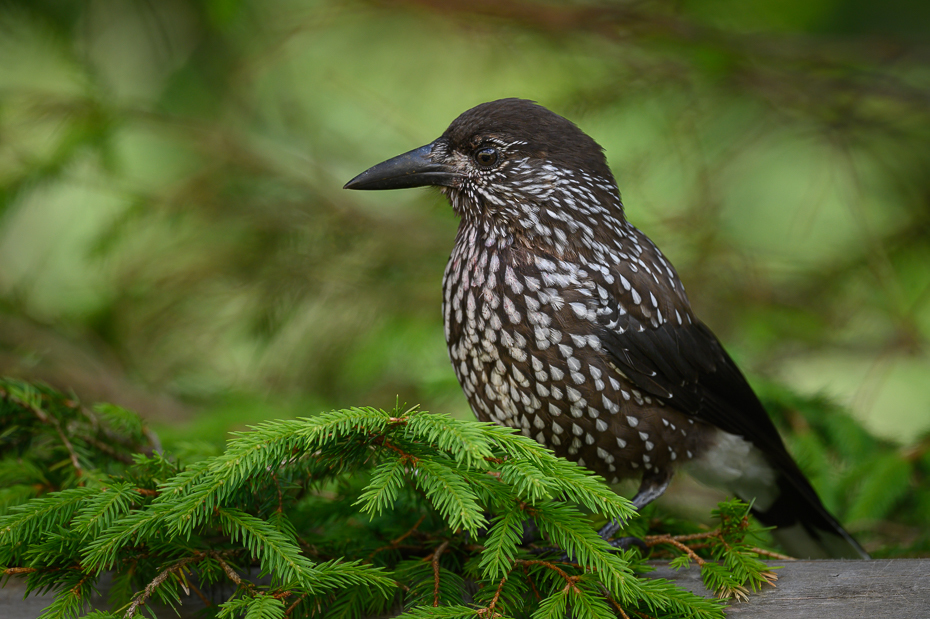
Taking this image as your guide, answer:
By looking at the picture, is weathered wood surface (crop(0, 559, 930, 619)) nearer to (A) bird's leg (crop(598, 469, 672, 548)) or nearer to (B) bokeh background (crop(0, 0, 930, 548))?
(A) bird's leg (crop(598, 469, 672, 548))

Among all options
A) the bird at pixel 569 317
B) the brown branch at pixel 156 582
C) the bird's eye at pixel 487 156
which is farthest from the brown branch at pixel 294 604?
the bird's eye at pixel 487 156

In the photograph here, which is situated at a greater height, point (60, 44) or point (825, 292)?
point (60, 44)

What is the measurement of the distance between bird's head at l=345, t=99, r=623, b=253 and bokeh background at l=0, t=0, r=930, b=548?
1315mm

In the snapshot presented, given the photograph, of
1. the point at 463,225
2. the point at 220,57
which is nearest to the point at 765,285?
the point at 463,225

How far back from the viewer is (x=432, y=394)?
3621 millimetres

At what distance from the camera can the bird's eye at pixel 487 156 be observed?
8.23 ft

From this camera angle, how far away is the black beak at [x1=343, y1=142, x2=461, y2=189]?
8.26ft

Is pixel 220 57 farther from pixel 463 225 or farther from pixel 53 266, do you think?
pixel 463 225

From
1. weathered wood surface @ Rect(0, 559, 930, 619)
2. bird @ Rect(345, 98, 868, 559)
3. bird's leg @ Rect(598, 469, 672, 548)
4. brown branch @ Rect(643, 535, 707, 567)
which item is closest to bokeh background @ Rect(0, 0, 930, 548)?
bird @ Rect(345, 98, 868, 559)

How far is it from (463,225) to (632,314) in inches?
26.1


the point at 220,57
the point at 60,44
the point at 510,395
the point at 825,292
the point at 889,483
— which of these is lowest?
the point at 889,483

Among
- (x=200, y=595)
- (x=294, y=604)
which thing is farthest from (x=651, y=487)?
(x=200, y=595)

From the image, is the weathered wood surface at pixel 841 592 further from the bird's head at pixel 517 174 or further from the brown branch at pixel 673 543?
the bird's head at pixel 517 174

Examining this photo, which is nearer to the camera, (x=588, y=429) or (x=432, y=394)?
(x=588, y=429)
